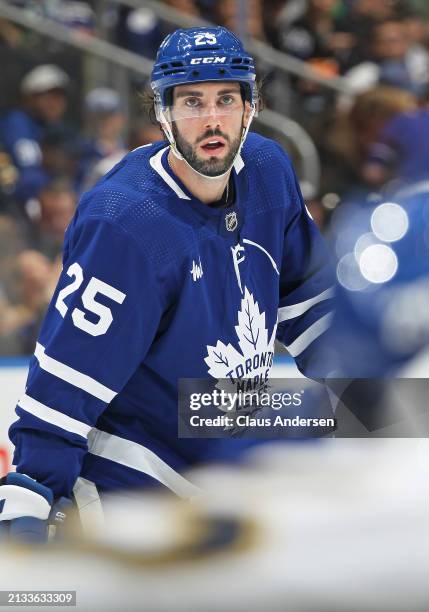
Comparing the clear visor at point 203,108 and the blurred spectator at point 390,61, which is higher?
the blurred spectator at point 390,61

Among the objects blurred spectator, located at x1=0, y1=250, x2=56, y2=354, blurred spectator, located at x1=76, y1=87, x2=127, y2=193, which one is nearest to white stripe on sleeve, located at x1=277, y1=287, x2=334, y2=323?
blurred spectator, located at x1=0, y1=250, x2=56, y2=354

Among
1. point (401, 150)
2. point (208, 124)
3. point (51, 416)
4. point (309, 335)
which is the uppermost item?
point (401, 150)

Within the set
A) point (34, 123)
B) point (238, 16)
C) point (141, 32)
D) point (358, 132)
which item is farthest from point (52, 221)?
point (358, 132)

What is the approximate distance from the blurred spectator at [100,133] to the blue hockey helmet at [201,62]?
1.72 m

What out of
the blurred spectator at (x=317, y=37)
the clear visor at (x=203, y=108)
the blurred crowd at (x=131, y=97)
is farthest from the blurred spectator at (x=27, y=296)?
the clear visor at (x=203, y=108)

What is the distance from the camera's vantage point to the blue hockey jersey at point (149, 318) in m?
1.49

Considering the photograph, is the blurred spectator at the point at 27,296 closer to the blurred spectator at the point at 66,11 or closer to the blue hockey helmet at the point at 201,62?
the blurred spectator at the point at 66,11

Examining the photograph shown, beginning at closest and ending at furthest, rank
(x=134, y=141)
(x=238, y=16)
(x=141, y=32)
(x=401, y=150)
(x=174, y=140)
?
1. (x=174, y=140)
2. (x=401, y=150)
3. (x=238, y=16)
4. (x=134, y=141)
5. (x=141, y=32)

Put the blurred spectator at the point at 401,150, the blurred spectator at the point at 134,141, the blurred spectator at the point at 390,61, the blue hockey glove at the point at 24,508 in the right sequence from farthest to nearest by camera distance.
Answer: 1. the blurred spectator at the point at 390,61
2. the blurred spectator at the point at 134,141
3. the blurred spectator at the point at 401,150
4. the blue hockey glove at the point at 24,508

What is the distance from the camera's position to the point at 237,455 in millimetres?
1650

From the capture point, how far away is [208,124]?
1561mm

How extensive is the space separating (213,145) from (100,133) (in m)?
1.92

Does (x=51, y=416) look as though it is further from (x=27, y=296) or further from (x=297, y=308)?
(x=27, y=296)

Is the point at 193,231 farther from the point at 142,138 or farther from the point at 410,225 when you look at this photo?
the point at 142,138
